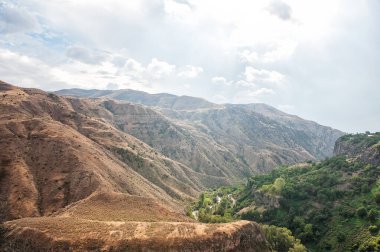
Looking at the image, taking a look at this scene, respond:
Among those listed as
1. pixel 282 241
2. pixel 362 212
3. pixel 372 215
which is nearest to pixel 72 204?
pixel 282 241

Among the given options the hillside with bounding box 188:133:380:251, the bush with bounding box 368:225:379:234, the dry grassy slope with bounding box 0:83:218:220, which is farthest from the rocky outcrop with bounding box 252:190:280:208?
the dry grassy slope with bounding box 0:83:218:220

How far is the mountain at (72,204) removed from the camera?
250 feet

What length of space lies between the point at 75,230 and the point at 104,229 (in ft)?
19.7

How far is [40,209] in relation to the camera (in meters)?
111

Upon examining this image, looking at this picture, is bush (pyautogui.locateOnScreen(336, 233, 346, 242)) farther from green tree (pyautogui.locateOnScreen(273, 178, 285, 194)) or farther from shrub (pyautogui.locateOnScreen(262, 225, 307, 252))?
green tree (pyautogui.locateOnScreen(273, 178, 285, 194))

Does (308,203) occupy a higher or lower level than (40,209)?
higher

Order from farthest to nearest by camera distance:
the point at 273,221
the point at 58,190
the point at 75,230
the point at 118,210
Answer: the point at 273,221
the point at 58,190
the point at 118,210
the point at 75,230

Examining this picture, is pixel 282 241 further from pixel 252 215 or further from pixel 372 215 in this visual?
pixel 252 215

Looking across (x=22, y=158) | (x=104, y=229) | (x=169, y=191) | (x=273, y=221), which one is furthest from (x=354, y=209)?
(x=22, y=158)

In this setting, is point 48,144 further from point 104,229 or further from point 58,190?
point 104,229

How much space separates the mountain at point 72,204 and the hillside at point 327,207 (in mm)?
42447

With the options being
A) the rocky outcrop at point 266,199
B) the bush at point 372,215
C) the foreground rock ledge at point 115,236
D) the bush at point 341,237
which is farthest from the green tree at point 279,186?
the foreground rock ledge at point 115,236

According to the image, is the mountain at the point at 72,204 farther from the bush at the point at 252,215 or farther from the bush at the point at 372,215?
the bush at the point at 372,215

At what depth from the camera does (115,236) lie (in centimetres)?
7594
